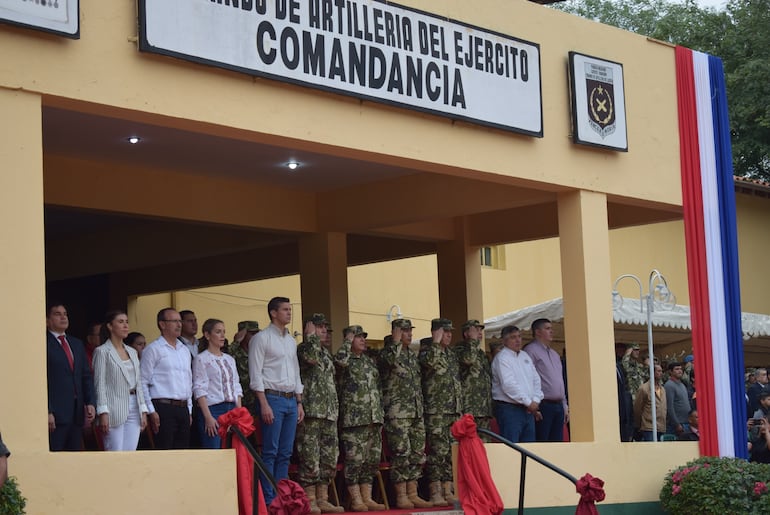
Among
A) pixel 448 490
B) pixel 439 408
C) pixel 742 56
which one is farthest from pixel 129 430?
pixel 742 56

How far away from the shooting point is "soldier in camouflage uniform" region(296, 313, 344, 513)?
10.9 meters

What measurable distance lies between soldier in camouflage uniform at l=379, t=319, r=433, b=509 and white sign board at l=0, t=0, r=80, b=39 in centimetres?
454

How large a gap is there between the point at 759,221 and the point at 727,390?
16.8 m

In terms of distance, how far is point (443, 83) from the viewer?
11102 mm

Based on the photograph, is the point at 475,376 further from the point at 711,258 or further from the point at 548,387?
the point at 711,258

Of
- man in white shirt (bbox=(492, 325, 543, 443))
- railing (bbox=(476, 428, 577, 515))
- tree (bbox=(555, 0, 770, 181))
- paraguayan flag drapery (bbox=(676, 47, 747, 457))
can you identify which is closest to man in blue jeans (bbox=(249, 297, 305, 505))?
railing (bbox=(476, 428, 577, 515))

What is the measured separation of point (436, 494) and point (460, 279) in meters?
4.90

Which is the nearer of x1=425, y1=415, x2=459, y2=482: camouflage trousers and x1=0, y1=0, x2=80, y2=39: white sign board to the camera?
x1=0, y1=0, x2=80, y2=39: white sign board

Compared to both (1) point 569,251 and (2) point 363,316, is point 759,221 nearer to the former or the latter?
(2) point 363,316

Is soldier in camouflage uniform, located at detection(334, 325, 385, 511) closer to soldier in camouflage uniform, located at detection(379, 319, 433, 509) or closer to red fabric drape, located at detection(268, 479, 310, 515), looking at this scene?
soldier in camouflage uniform, located at detection(379, 319, 433, 509)

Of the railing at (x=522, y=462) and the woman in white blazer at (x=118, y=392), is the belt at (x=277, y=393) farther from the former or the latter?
the railing at (x=522, y=462)

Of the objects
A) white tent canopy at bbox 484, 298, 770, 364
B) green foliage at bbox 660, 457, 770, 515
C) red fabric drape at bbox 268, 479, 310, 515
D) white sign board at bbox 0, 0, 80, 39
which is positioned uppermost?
white sign board at bbox 0, 0, 80, 39

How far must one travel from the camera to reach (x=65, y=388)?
29.7 ft

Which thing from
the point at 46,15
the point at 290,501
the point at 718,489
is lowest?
the point at 718,489
